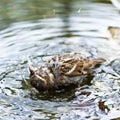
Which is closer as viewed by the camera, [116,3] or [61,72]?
[61,72]

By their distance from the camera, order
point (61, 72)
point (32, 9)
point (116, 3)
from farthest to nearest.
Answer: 1. point (116, 3)
2. point (32, 9)
3. point (61, 72)

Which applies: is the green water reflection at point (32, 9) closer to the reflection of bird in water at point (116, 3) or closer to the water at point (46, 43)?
the water at point (46, 43)

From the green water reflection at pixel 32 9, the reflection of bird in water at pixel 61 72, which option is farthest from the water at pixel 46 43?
the reflection of bird in water at pixel 61 72

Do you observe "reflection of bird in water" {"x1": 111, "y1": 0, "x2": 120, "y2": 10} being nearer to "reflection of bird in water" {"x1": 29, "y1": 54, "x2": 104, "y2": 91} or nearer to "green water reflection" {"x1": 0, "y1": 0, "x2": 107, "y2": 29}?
"green water reflection" {"x1": 0, "y1": 0, "x2": 107, "y2": 29}

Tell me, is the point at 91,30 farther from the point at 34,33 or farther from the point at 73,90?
the point at 73,90

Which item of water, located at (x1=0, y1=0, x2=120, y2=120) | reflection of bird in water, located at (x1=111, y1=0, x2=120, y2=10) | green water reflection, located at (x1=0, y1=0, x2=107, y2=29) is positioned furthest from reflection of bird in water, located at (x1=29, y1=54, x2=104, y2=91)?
reflection of bird in water, located at (x1=111, y1=0, x2=120, y2=10)

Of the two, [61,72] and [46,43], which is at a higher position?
[46,43]

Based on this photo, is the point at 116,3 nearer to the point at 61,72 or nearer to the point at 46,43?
the point at 46,43

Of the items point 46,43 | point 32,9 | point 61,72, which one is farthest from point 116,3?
point 61,72
